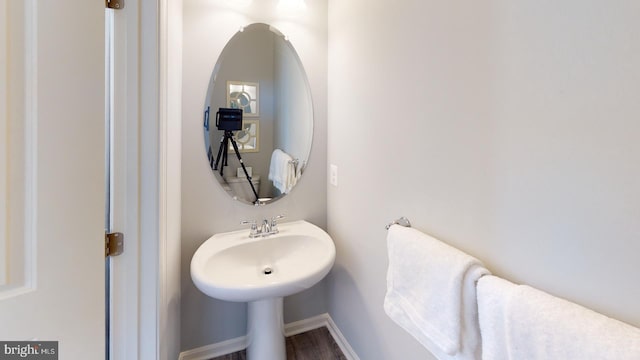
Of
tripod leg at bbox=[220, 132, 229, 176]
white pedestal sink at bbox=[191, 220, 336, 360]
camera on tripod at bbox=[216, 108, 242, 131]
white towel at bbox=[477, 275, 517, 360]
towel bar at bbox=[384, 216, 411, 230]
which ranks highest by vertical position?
camera on tripod at bbox=[216, 108, 242, 131]

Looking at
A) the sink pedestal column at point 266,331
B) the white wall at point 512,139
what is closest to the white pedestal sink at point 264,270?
the sink pedestal column at point 266,331

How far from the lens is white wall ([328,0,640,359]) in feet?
1.78

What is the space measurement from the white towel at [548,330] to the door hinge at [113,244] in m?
1.16

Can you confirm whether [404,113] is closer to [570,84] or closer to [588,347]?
[570,84]

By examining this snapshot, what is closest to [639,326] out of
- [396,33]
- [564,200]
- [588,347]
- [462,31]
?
[588,347]

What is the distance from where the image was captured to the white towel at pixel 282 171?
1697 mm

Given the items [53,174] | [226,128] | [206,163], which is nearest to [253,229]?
[206,163]

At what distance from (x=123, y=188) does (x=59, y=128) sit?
0.99 ft

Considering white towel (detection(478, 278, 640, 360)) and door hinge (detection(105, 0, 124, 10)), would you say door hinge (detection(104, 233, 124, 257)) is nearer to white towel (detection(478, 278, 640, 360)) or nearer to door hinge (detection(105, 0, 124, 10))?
door hinge (detection(105, 0, 124, 10))

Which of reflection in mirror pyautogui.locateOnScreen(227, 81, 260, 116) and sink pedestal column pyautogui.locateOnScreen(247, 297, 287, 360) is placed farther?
reflection in mirror pyautogui.locateOnScreen(227, 81, 260, 116)

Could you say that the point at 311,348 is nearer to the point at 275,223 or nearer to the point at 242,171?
the point at 275,223

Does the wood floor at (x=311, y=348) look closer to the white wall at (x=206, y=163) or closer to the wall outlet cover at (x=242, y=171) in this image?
the white wall at (x=206, y=163)

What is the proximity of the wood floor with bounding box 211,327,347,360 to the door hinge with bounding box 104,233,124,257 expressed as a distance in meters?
1.04

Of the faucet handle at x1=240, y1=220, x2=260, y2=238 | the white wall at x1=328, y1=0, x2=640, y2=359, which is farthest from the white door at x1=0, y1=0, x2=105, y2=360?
the white wall at x1=328, y1=0, x2=640, y2=359
